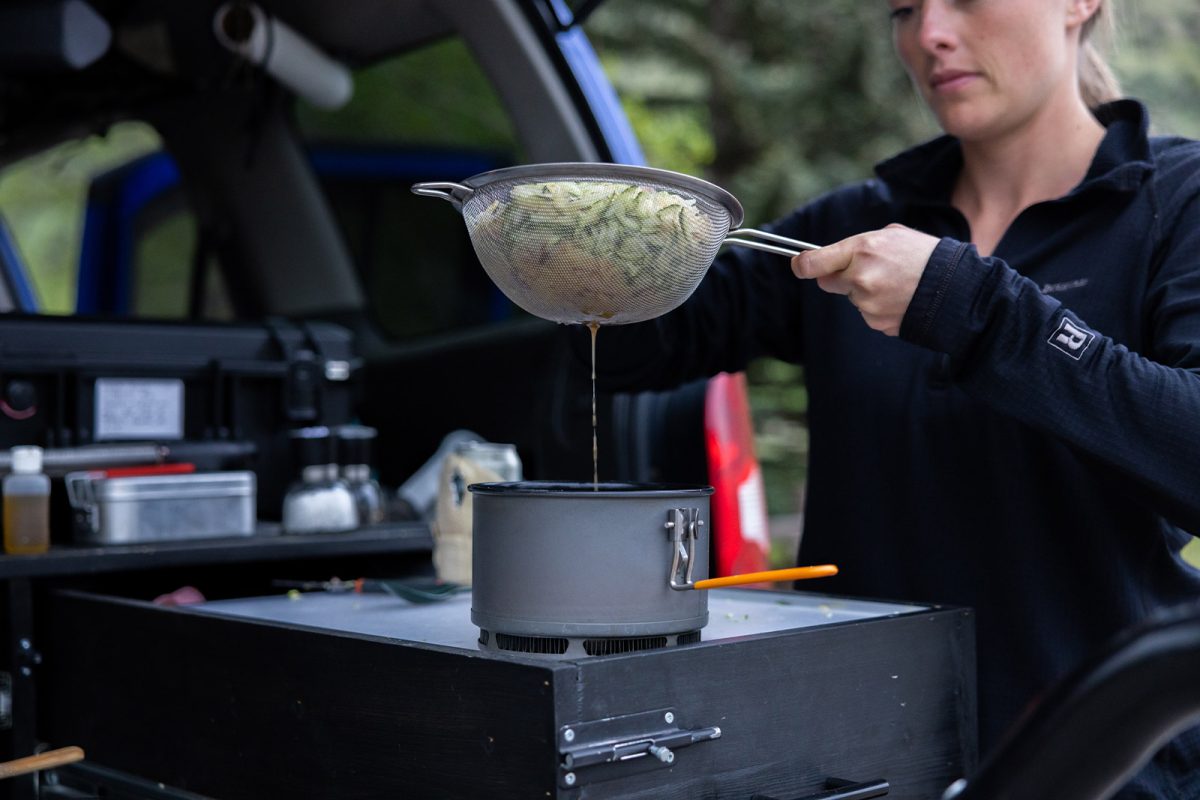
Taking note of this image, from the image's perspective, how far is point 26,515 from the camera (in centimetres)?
229

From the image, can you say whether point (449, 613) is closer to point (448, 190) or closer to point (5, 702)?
point (448, 190)

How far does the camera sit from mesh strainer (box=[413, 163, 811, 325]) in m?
1.59

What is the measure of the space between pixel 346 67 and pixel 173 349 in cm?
112

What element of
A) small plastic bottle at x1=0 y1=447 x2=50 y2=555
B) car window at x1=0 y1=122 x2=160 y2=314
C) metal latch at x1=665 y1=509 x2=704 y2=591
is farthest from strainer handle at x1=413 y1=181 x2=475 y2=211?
car window at x1=0 y1=122 x2=160 y2=314

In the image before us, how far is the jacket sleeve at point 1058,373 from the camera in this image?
172 centimetres

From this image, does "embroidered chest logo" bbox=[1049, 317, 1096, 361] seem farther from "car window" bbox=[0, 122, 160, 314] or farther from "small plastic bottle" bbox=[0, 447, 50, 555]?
"car window" bbox=[0, 122, 160, 314]

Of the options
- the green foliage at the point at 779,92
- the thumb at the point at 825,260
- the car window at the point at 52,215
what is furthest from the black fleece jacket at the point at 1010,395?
the car window at the point at 52,215

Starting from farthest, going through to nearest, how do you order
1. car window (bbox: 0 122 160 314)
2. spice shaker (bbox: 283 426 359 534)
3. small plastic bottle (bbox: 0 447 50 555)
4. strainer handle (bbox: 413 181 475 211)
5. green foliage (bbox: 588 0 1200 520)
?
car window (bbox: 0 122 160 314)
green foliage (bbox: 588 0 1200 520)
spice shaker (bbox: 283 426 359 534)
small plastic bottle (bbox: 0 447 50 555)
strainer handle (bbox: 413 181 475 211)

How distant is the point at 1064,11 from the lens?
2.12 meters

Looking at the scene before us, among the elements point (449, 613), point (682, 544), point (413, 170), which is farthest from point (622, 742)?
point (413, 170)

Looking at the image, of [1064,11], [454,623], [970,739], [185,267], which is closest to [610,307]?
[454,623]

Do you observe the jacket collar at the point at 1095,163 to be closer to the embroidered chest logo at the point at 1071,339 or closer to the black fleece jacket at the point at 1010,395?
the black fleece jacket at the point at 1010,395

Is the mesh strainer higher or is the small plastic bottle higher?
the mesh strainer

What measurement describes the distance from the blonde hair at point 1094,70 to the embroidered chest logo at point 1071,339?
67 cm
